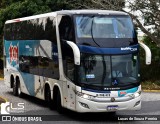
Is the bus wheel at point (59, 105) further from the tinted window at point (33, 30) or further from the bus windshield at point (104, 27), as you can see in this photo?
the bus windshield at point (104, 27)

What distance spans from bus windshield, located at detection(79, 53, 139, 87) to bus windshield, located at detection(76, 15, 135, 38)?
0.79 meters

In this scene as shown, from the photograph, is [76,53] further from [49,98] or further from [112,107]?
[49,98]

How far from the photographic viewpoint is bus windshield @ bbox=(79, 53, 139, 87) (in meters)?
14.0

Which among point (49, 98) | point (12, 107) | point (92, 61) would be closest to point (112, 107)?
point (92, 61)

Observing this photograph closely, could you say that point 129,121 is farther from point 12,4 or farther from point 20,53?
point 12,4

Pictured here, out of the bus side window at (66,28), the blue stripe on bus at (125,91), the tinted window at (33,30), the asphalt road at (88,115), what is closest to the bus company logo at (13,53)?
the tinted window at (33,30)

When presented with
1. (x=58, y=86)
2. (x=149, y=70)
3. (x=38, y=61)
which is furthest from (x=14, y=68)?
(x=149, y=70)

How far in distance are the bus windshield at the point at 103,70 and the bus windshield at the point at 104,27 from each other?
79 cm

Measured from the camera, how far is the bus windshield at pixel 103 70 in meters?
14.0

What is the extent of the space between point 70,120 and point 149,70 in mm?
15649

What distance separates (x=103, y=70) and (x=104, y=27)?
156 centimetres

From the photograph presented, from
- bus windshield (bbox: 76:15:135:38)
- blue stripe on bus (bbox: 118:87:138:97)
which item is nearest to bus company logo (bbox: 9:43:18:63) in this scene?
bus windshield (bbox: 76:15:135:38)

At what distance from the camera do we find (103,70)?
1405 centimetres

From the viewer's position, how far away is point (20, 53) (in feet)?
67.2
